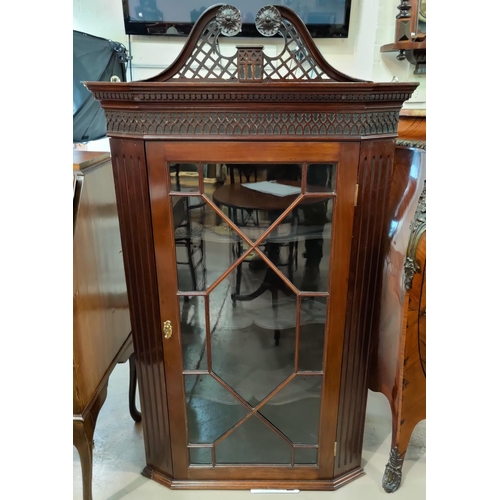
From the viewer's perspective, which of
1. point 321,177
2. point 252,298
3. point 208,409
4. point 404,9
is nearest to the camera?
point 321,177

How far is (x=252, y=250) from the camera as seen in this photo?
3.18 feet

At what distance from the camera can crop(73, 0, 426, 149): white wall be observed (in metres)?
1.86

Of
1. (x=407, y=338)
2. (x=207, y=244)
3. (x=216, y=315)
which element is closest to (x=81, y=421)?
(x=216, y=315)

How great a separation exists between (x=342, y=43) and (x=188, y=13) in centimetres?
75

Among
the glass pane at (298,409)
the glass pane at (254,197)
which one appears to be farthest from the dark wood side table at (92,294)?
the glass pane at (298,409)

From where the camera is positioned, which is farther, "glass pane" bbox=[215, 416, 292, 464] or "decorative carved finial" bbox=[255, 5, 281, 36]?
"glass pane" bbox=[215, 416, 292, 464]

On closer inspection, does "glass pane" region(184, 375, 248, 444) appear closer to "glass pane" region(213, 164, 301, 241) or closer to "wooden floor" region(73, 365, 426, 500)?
"wooden floor" region(73, 365, 426, 500)

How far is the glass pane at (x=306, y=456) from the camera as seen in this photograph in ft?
3.83

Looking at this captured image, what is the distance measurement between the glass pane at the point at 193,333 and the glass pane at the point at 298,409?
0.23 m

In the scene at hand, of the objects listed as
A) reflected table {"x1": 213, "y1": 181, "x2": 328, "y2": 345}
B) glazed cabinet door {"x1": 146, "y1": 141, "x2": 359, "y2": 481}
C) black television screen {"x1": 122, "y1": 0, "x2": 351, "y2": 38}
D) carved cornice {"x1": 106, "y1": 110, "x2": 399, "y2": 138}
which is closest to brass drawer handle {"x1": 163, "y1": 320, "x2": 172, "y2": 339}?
glazed cabinet door {"x1": 146, "y1": 141, "x2": 359, "y2": 481}

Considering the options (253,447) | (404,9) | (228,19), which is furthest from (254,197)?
(404,9)

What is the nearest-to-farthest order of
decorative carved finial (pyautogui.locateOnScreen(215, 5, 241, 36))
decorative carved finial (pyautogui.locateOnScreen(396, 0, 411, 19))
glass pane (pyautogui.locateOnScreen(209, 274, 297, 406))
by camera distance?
decorative carved finial (pyautogui.locateOnScreen(215, 5, 241, 36)) → glass pane (pyautogui.locateOnScreen(209, 274, 297, 406)) → decorative carved finial (pyautogui.locateOnScreen(396, 0, 411, 19))

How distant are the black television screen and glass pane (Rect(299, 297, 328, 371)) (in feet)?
4.55

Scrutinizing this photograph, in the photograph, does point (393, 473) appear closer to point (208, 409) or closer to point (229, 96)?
point (208, 409)
